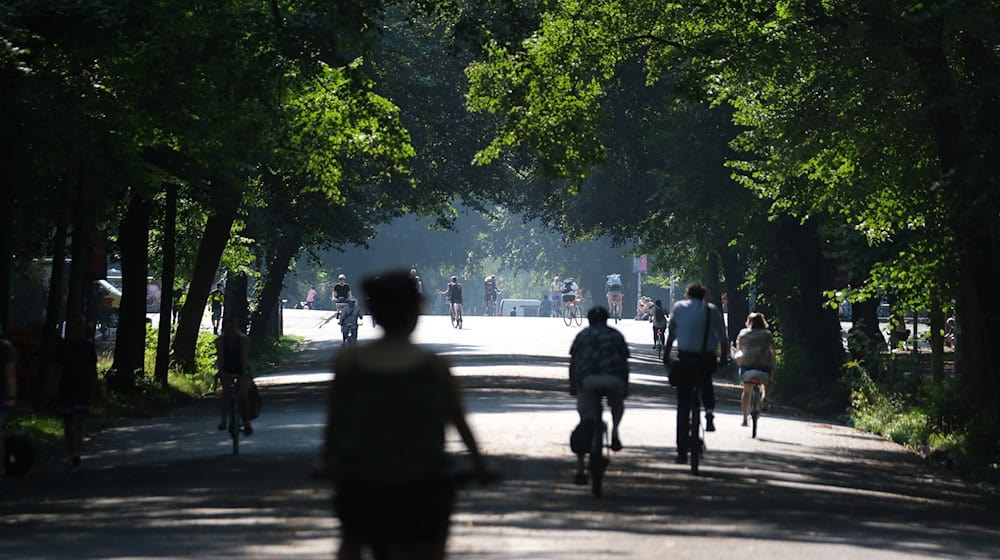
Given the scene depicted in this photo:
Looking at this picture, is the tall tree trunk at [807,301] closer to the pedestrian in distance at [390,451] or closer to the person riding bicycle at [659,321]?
the person riding bicycle at [659,321]

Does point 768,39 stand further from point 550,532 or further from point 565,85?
point 550,532

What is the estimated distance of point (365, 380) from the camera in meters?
6.97

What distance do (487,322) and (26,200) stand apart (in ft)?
183

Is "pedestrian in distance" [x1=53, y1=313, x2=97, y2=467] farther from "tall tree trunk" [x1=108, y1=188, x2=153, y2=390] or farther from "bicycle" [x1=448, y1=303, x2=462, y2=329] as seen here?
"bicycle" [x1=448, y1=303, x2=462, y2=329]

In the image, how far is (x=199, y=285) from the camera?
3909 centimetres

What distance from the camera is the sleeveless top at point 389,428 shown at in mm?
6930

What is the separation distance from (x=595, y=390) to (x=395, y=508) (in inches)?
388

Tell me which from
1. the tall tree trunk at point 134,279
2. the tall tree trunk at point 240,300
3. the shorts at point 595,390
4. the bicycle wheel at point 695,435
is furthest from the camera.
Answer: the tall tree trunk at point 240,300

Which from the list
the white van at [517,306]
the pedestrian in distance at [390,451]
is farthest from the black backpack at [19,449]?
the white van at [517,306]

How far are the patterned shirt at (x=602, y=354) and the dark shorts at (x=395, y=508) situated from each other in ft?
32.2

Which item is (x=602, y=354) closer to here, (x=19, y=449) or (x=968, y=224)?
(x=19, y=449)

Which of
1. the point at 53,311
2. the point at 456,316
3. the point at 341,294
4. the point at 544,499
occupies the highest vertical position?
the point at 456,316

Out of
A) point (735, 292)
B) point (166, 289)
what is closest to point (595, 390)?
point (166, 289)

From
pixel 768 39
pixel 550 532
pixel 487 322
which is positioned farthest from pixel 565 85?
pixel 487 322
